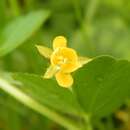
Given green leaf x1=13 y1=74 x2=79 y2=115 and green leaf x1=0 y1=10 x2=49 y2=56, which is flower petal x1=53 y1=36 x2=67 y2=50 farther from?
green leaf x1=0 y1=10 x2=49 y2=56

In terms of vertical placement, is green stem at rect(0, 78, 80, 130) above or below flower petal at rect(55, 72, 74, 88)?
above

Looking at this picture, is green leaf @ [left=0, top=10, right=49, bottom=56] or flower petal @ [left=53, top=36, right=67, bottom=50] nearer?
flower petal @ [left=53, top=36, right=67, bottom=50]

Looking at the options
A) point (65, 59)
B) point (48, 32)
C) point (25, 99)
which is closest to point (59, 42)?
point (65, 59)

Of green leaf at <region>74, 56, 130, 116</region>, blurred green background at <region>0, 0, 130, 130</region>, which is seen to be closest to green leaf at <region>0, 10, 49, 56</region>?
blurred green background at <region>0, 0, 130, 130</region>

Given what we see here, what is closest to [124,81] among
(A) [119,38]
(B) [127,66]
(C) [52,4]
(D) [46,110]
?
(B) [127,66]

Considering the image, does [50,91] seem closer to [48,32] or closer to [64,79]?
[64,79]

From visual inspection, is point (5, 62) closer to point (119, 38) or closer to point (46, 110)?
point (46, 110)

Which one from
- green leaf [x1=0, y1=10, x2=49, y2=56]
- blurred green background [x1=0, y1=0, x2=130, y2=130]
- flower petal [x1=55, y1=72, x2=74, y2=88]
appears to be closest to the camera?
flower petal [x1=55, y1=72, x2=74, y2=88]

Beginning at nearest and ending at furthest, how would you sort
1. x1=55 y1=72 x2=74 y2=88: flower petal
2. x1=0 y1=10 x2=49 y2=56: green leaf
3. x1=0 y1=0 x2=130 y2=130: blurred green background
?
x1=55 y1=72 x2=74 y2=88: flower petal
x1=0 y1=10 x2=49 y2=56: green leaf
x1=0 y1=0 x2=130 y2=130: blurred green background
